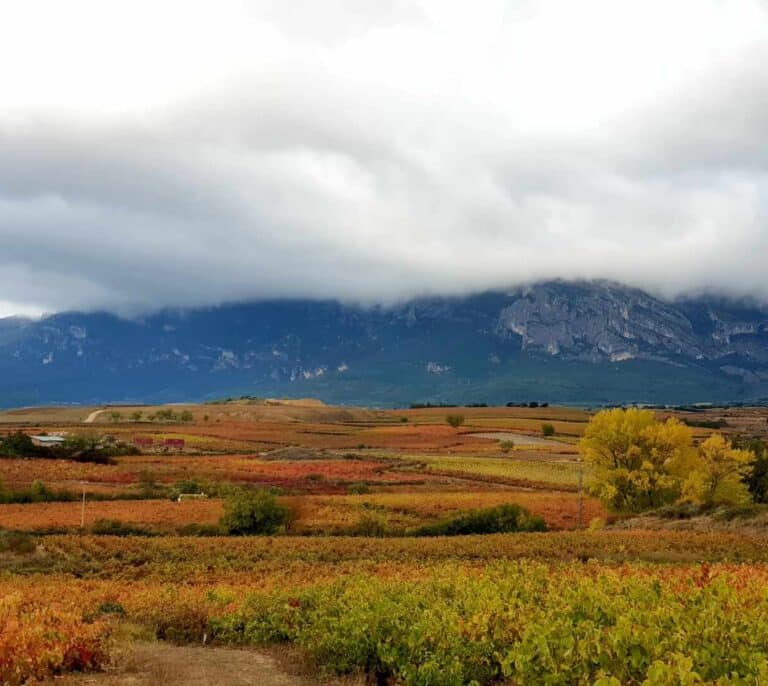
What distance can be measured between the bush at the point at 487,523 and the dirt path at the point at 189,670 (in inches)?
1505

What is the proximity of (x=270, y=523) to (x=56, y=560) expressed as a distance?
1756 centimetres

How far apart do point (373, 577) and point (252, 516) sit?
3218cm

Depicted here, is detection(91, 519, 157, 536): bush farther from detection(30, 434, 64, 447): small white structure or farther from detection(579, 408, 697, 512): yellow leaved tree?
detection(30, 434, 64, 447): small white structure

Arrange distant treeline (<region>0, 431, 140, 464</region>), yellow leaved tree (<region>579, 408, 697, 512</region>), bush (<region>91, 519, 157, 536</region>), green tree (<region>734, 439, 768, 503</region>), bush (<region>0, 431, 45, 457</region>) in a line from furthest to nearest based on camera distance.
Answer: bush (<region>0, 431, 45, 457</region>), distant treeline (<region>0, 431, 140, 464</region>), green tree (<region>734, 439, 768, 503</region>), yellow leaved tree (<region>579, 408, 697, 512</region>), bush (<region>91, 519, 157, 536</region>)

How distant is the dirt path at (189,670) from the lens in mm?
12164

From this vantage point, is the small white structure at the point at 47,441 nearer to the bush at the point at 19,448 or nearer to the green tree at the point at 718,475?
the bush at the point at 19,448

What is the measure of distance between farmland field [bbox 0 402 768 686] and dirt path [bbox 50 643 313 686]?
0.71ft

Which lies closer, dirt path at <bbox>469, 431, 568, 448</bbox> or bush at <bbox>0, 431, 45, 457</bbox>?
bush at <bbox>0, 431, 45, 457</bbox>

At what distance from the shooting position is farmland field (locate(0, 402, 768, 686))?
983 centimetres

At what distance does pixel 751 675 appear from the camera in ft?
25.2

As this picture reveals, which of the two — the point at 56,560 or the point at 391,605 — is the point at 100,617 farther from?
the point at 56,560

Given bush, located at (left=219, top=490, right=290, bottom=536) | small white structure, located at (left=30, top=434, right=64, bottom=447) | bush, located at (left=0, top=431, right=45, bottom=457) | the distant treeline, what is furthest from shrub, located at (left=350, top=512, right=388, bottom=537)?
small white structure, located at (left=30, top=434, right=64, bottom=447)

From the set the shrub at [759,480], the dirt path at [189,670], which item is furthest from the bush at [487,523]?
the dirt path at [189,670]

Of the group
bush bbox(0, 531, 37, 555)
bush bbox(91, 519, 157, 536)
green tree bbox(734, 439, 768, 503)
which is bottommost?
green tree bbox(734, 439, 768, 503)
